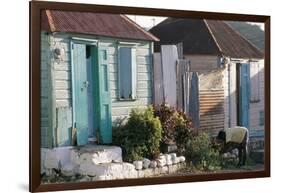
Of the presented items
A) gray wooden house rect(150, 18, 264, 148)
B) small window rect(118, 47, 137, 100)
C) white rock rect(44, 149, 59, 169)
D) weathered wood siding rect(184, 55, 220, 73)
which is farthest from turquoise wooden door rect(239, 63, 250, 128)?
white rock rect(44, 149, 59, 169)

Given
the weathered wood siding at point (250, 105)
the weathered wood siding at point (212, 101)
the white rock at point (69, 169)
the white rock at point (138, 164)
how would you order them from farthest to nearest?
the weathered wood siding at point (250, 105) → the weathered wood siding at point (212, 101) → the white rock at point (138, 164) → the white rock at point (69, 169)

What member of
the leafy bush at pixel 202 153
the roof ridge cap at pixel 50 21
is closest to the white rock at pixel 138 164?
the leafy bush at pixel 202 153

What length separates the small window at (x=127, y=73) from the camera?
4777 millimetres

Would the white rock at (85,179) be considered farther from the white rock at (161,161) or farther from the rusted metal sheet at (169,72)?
the rusted metal sheet at (169,72)

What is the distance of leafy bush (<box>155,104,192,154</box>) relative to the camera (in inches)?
193

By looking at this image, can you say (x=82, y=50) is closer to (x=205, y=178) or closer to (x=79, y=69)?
(x=79, y=69)

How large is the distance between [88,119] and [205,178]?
127 centimetres

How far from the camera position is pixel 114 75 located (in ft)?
15.6

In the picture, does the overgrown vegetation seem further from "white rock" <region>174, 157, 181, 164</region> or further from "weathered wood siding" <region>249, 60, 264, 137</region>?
"weathered wood siding" <region>249, 60, 264, 137</region>

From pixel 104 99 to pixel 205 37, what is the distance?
46.3 inches

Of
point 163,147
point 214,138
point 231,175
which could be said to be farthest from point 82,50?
point 231,175

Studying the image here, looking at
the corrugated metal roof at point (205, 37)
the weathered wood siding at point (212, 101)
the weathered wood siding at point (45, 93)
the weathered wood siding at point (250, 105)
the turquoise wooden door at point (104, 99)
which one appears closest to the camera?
the weathered wood siding at point (45, 93)

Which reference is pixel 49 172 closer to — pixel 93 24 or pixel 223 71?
pixel 93 24

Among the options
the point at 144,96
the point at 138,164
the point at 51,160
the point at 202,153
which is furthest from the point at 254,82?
the point at 51,160
